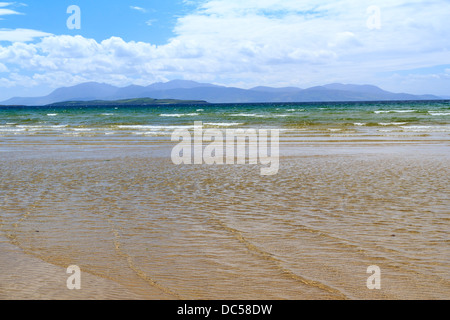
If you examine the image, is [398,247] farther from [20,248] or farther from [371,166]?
[371,166]

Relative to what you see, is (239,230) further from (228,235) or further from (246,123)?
(246,123)

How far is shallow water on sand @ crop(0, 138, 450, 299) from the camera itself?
5082mm

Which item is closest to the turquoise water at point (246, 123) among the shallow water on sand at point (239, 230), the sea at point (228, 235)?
the shallow water on sand at point (239, 230)

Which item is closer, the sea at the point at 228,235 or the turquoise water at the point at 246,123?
the sea at the point at 228,235

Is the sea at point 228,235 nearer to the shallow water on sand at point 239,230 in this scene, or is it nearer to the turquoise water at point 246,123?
the shallow water on sand at point 239,230

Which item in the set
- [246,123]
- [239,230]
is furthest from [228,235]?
[246,123]

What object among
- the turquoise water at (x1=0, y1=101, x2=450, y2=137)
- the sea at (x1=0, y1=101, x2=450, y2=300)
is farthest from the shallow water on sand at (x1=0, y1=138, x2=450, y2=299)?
the turquoise water at (x1=0, y1=101, x2=450, y2=137)

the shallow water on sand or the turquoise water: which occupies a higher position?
the turquoise water

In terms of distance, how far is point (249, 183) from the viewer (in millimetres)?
11359

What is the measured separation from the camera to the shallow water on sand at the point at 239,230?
508 cm

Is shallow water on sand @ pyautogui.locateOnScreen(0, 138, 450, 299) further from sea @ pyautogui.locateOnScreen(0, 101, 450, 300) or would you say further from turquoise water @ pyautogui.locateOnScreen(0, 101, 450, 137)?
turquoise water @ pyautogui.locateOnScreen(0, 101, 450, 137)

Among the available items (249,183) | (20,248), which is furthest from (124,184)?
(20,248)

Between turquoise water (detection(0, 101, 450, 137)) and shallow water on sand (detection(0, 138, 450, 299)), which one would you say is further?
turquoise water (detection(0, 101, 450, 137))

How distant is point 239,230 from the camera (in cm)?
709
